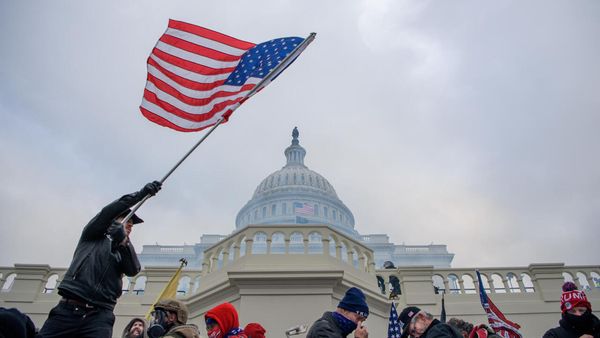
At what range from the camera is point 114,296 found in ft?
12.0

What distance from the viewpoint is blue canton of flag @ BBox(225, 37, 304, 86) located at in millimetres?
5801

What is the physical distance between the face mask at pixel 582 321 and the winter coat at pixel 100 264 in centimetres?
513

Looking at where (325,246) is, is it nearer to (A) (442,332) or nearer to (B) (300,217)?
(A) (442,332)

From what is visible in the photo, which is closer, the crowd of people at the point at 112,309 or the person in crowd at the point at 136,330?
the crowd of people at the point at 112,309

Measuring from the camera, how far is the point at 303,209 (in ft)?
173

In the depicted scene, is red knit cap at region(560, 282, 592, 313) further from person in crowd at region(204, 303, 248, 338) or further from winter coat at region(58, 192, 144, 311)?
winter coat at region(58, 192, 144, 311)

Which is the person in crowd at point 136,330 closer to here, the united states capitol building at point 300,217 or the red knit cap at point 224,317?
the red knit cap at point 224,317

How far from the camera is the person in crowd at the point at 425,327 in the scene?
346 centimetres

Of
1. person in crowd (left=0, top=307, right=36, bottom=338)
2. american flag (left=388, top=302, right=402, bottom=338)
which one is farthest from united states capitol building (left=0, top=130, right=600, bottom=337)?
person in crowd (left=0, top=307, right=36, bottom=338)

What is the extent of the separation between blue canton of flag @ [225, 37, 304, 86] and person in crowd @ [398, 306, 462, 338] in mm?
4017

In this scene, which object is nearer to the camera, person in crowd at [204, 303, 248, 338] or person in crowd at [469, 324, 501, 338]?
person in crowd at [204, 303, 248, 338]

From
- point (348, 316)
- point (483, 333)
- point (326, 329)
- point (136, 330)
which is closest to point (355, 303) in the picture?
point (348, 316)

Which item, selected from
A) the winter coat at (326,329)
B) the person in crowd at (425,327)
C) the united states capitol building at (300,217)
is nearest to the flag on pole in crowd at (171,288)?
the person in crowd at (425,327)

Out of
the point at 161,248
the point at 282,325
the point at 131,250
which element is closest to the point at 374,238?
the point at 161,248
